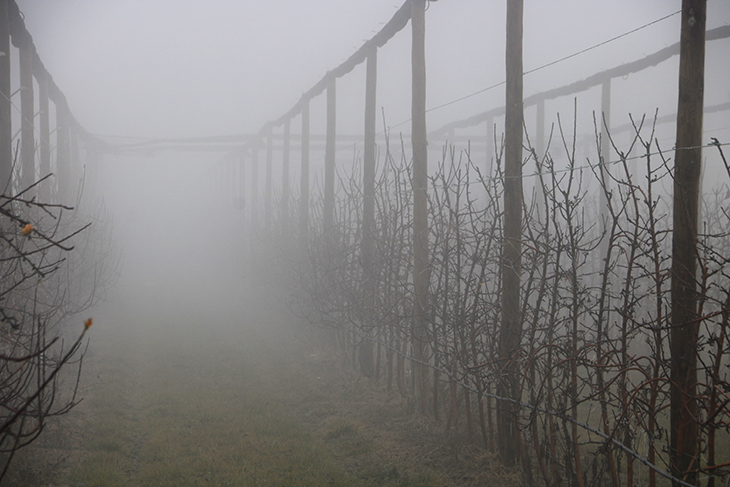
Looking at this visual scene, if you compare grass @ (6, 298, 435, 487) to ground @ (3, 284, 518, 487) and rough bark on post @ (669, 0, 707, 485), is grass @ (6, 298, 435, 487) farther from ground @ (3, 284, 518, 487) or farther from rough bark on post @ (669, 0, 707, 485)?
rough bark on post @ (669, 0, 707, 485)

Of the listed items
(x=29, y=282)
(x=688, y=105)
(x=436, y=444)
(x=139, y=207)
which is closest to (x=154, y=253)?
(x=139, y=207)

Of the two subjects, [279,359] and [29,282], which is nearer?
[29,282]

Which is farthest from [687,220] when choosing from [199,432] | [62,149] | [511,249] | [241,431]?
[62,149]

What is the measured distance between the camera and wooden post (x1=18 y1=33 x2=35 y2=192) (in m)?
8.34

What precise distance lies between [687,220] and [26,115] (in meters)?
9.76

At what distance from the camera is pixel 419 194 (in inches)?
267

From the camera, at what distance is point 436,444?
216 inches

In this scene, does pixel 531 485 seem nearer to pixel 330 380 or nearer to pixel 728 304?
pixel 728 304

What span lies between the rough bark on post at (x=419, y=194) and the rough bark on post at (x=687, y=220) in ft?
10.7

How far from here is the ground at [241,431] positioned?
485 cm

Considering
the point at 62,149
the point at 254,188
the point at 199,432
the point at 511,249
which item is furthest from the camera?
the point at 254,188

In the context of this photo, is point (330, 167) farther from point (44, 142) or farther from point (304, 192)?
point (44, 142)

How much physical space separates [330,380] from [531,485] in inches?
179

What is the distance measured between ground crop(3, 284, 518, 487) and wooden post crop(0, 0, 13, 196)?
118 inches
